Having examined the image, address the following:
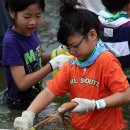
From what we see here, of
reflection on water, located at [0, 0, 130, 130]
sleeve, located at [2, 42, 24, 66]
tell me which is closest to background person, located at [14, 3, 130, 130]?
sleeve, located at [2, 42, 24, 66]

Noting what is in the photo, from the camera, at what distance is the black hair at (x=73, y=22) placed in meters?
2.58

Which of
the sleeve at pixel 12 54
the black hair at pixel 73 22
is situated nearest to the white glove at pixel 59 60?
the sleeve at pixel 12 54

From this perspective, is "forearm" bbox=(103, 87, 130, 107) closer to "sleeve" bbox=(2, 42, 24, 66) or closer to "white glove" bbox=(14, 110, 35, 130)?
"white glove" bbox=(14, 110, 35, 130)

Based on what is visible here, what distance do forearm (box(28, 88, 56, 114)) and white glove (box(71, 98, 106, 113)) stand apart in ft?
0.90

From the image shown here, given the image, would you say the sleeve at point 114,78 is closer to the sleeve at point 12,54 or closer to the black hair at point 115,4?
the sleeve at point 12,54

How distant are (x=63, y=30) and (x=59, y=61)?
972 millimetres

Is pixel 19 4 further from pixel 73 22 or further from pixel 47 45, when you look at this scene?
pixel 47 45

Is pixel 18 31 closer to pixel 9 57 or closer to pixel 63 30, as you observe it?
pixel 9 57

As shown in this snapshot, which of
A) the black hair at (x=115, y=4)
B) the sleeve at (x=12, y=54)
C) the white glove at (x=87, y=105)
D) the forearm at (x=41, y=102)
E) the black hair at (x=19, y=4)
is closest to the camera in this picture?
the white glove at (x=87, y=105)

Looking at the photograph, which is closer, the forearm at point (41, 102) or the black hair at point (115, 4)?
the forearm at point (41, 102)

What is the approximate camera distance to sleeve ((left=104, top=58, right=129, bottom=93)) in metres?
2.59

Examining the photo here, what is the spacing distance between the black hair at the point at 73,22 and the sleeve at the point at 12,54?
0.98m

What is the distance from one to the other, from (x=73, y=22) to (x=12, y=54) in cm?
108

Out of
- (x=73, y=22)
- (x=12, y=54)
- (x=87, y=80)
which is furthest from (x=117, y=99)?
(x=12, y=54)
